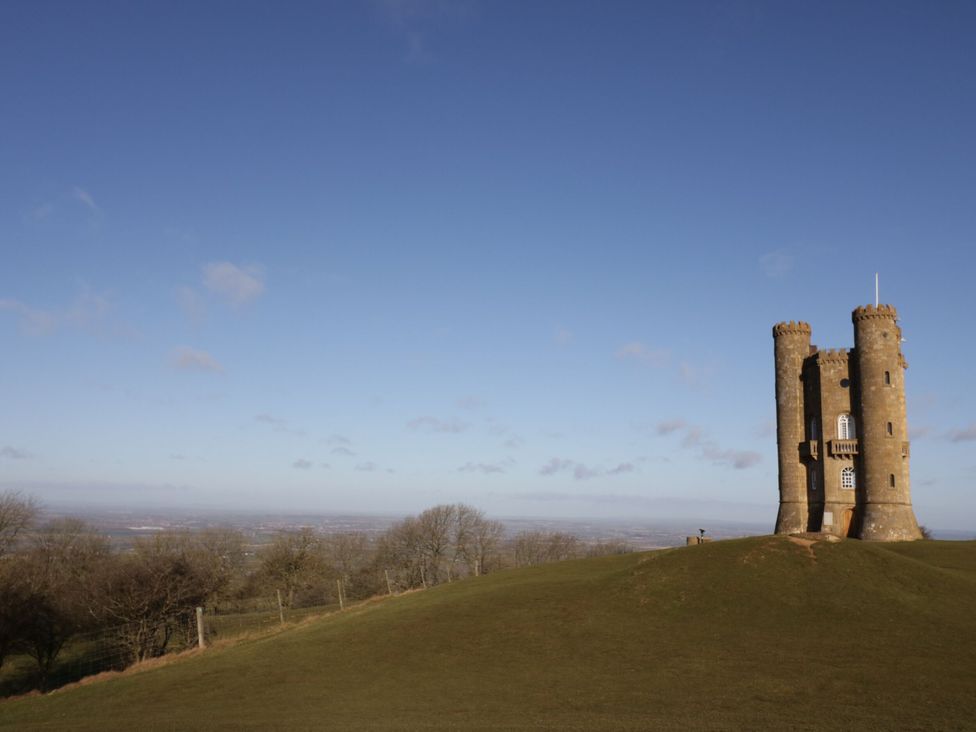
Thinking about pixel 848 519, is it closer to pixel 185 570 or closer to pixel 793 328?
pixel 793 328

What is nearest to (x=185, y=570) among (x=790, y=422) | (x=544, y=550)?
(x=790, y=422)

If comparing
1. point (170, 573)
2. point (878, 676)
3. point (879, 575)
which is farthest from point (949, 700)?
point (170, 573)

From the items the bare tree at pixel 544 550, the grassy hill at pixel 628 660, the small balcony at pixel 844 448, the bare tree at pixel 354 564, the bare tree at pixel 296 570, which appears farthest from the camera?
the bare tree at pixel 544 550

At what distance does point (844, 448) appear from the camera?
6291 cm

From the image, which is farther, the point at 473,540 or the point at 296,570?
the point at 473,540

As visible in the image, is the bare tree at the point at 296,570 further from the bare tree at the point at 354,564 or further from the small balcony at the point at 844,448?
the small balcony at the point at 844,448

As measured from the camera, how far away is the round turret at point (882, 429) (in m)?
60.2

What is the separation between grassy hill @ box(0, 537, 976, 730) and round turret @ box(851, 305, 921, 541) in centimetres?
2445

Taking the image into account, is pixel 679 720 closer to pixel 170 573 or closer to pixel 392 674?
pixel 392 674

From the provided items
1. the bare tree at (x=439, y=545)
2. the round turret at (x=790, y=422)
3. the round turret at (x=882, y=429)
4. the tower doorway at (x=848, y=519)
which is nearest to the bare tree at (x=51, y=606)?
the bare tree at (x=439, y=545)

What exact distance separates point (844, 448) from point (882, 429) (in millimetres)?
3186

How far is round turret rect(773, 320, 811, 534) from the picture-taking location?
65.2 m

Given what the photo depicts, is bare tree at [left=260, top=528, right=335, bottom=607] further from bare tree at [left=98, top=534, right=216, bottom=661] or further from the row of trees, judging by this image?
bare tree at [left=98, top=534, right=216, bottom=661]

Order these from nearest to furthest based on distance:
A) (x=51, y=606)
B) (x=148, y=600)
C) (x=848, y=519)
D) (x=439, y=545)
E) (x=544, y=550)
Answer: (x=51, y=606) < (x=148, y=600) < (x=848, y=519) < (x=439, y=545) < (x=544, y=550)
